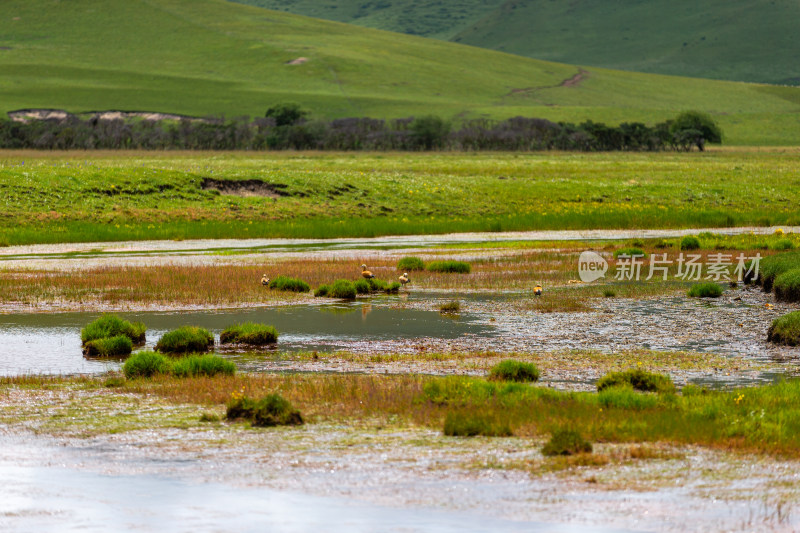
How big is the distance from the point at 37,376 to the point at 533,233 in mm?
40865

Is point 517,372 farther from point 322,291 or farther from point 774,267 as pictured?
point 774,267

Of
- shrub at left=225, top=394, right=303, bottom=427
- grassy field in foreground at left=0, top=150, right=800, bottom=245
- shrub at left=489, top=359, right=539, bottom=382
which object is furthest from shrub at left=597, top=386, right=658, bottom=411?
grassy field in foreground at left=0, top=150, right=800, bottom=245

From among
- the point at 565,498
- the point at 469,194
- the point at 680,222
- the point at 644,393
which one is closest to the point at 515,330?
the point at 644,393

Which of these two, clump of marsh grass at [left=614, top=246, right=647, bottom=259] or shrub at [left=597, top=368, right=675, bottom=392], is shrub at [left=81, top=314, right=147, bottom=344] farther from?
clump of marsh grass at [left=614, top=246, right=647, bottom=259]

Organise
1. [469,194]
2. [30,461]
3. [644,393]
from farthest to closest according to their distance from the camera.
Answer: [469,194]
[644,393]
[30,461]

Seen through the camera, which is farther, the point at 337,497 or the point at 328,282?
the point at 328,282

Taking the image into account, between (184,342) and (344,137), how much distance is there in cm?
15074

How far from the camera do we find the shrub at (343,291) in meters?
28.4

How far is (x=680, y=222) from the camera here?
59.9 metres

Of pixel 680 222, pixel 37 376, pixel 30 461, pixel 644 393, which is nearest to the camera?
pixel 30 461

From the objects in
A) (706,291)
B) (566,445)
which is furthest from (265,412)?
(706,291)

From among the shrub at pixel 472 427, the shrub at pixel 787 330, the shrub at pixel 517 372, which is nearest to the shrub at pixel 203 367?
the shrub at pixel 517 372

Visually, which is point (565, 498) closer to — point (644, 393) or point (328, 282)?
point (644, 393)

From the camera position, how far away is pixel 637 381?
50.2 ft
